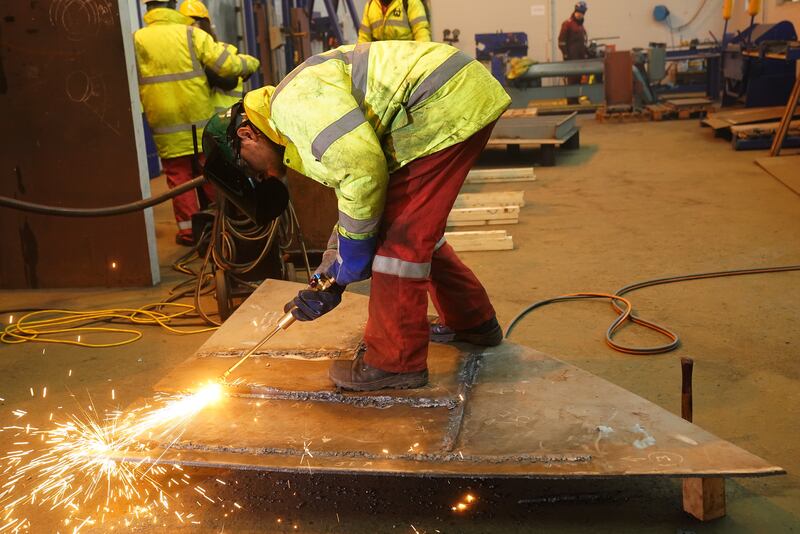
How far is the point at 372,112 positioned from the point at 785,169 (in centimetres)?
594

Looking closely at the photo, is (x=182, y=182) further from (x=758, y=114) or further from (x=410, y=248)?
(x=758, y=114)

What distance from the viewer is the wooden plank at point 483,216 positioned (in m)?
6.11

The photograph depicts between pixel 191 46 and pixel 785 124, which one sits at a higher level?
pixel 191 46

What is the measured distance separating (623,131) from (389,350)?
30.9ft

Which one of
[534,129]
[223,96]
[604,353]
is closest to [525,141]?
[534,129]

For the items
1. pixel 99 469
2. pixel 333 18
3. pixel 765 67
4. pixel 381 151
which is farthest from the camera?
pixel 333 18

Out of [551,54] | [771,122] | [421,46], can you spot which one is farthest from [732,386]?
[551,54]

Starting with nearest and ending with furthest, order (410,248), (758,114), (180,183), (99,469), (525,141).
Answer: (410,248) → (99,469) → (180,183) → (525,141) → (758,114)

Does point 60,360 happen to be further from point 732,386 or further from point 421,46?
point 732,386

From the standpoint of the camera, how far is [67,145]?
16.2 feet

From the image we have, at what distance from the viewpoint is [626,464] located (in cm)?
220

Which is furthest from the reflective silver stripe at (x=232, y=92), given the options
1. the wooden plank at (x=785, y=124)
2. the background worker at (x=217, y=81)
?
the wooden plank at (x=785, y=124)

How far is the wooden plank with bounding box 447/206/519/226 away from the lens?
6.11 metres

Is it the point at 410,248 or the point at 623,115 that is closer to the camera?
the point at 410,248
